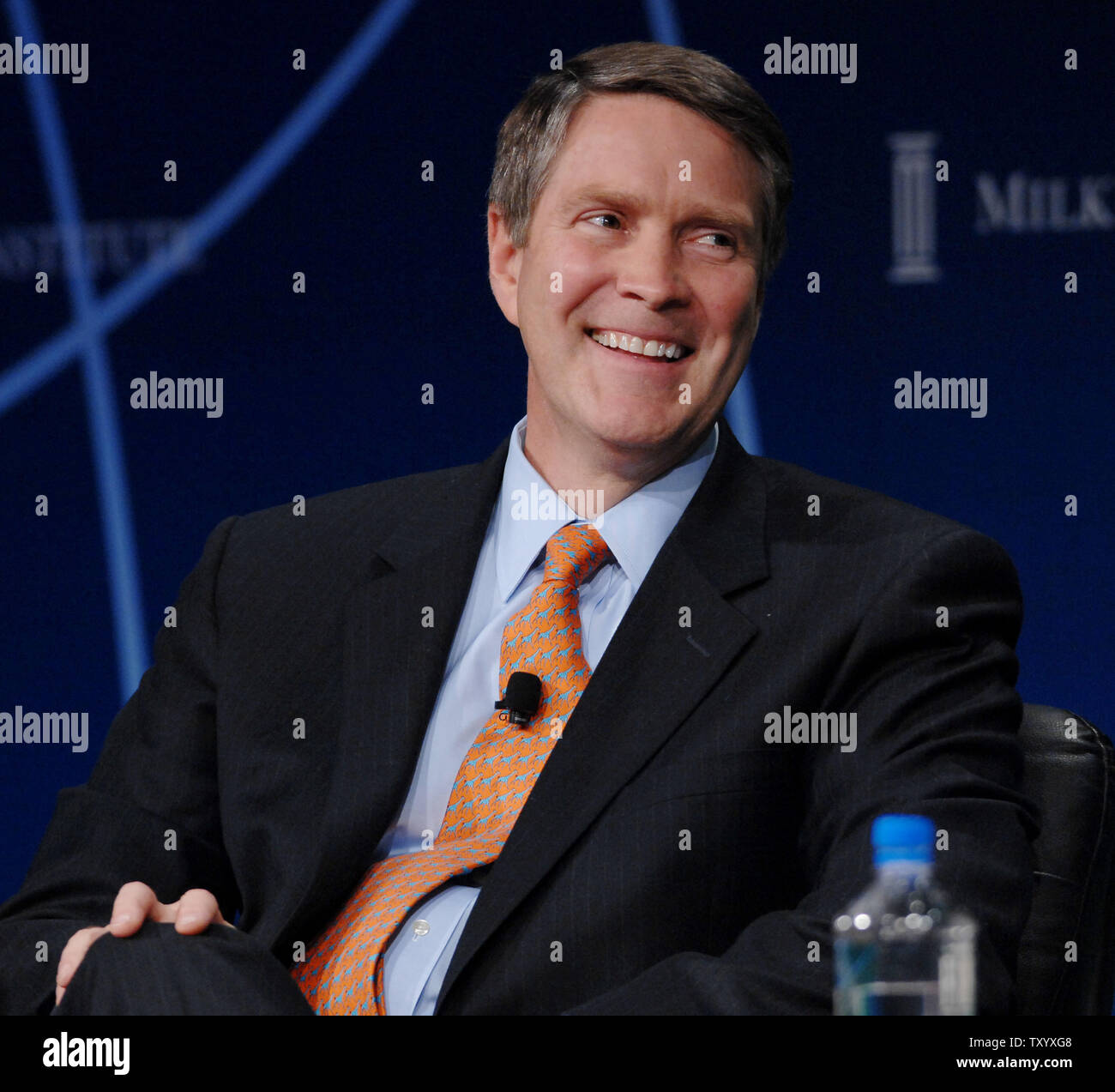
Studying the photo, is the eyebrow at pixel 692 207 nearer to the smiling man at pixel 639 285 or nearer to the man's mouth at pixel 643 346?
the smiling man at pixel 639 285

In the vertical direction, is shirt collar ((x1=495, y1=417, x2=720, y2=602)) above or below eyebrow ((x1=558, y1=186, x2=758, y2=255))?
below

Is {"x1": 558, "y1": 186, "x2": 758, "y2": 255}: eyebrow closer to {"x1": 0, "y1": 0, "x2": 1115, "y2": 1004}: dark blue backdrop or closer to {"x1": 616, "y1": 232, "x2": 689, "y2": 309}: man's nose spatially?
{"x1": 616, "y1": 232, "x2": 689, "y2": 309}: man's nose

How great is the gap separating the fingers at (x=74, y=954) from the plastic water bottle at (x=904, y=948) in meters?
0.75

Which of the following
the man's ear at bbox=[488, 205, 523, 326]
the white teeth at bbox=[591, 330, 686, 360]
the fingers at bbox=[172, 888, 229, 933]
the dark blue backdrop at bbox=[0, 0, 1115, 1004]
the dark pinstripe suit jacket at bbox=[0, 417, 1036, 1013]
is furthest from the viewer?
the dark blue backdrop at bbox=[0, 0, 1115, 1004]

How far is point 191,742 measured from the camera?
2.03m

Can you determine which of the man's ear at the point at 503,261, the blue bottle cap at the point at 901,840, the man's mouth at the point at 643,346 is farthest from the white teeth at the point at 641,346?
the blue bottle cap at the point at 901,840

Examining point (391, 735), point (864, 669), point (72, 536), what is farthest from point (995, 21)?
point (72, 536)

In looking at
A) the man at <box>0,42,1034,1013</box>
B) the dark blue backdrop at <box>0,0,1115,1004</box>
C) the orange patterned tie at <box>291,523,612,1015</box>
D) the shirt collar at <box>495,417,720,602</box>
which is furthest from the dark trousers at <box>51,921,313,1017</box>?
the dark blue backdrop at <box>0,0,1115,1004</box>

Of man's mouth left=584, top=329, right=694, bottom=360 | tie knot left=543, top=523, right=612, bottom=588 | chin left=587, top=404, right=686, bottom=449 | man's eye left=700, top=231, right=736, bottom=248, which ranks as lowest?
tie knot left=543, top=523, right=612, bottom=588

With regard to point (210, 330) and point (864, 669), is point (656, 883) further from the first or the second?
point (210, 330)

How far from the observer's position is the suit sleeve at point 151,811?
6.30ft

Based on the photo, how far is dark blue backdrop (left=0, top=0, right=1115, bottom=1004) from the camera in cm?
274

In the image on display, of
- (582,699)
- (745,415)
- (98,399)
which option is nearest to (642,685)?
(582,699)
